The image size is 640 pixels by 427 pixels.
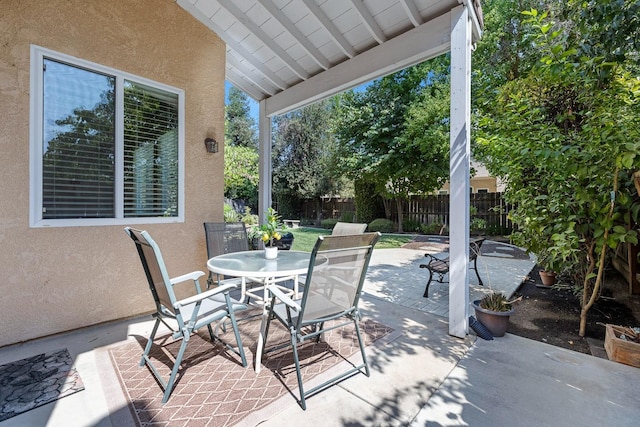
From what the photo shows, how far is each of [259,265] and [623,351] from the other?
11.2 ft

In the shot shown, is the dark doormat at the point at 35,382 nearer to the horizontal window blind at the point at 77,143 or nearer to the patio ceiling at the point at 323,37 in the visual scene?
the horizontal window blind at the point at 77,143

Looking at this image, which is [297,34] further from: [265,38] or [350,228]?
[350,228]

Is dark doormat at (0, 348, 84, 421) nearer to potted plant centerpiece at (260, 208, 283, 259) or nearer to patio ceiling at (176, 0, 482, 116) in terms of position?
potted plant centerpiece at (260, 208, 283, 259)

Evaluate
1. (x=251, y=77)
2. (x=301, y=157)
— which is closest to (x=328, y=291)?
(x=251, y=77)

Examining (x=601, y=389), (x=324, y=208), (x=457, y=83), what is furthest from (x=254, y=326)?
(x=324, y=208)

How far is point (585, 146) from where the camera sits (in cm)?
295

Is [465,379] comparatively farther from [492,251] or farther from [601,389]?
[492,251]

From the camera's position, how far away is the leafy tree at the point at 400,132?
1134 centimetres

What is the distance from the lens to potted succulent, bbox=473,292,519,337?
320cm

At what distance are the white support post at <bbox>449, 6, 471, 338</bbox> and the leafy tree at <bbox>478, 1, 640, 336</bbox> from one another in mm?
664

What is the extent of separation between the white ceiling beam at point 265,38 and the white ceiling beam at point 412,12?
6.47 ft

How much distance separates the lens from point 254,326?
346cm

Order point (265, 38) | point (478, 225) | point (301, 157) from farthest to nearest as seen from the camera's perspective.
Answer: point (301, 157), point (478, 225), point (265, 38)

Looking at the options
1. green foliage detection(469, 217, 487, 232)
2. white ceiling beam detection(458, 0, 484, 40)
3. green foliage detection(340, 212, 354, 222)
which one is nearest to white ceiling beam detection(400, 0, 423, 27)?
white ceiling beam detection(458, 0, 484, 40)
